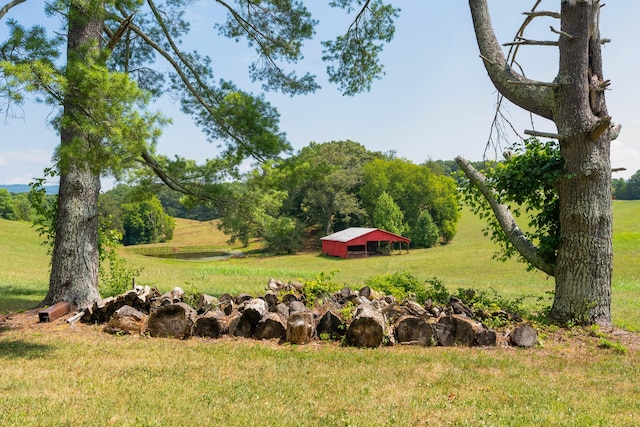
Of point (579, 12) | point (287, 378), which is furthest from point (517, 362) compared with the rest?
point (579, 12)

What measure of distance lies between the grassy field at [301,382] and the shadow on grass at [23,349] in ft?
0.07

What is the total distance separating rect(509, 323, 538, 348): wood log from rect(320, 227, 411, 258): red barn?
1422 inches

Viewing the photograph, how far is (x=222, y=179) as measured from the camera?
8.97 meters

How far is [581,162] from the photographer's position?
686cm

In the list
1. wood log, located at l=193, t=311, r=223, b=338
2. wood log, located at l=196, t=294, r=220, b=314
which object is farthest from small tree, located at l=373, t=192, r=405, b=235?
wood log, located at l=193, t=311, r=223, b=338

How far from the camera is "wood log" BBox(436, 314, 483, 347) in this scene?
240 inches

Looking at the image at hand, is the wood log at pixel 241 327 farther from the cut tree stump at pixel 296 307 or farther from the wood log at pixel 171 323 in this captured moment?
the cut tree stump at pixel 296 307

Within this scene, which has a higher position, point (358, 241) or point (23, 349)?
point (358, 241)

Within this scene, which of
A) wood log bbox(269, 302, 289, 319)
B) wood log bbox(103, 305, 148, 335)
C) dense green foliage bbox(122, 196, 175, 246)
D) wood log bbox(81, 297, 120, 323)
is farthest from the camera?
dense green foliage bbox(122, 196, 175, 246)

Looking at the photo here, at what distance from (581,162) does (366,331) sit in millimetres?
4198

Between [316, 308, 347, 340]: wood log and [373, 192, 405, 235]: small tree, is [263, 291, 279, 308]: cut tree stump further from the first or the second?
[373, 192, 405, 235]: small tree

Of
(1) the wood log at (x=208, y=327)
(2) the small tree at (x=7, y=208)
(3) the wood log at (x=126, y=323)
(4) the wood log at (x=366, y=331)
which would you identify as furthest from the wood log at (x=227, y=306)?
(2) the small tree at (x=7, y=208)

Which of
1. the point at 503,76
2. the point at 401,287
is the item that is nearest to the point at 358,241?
the point at 401,287

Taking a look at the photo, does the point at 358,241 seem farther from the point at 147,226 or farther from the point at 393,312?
the point at 147,226
